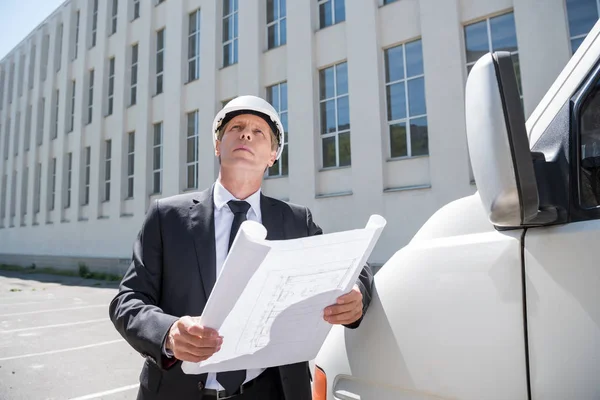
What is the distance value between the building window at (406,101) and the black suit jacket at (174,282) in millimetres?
8019

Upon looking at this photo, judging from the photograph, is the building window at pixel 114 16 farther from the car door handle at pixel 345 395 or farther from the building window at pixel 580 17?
the car door handle at pixel 345 395

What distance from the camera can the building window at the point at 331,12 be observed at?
10.5 m

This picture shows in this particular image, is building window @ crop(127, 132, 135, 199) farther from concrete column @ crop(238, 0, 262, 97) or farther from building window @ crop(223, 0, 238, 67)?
concrete column @ crop(238, 0, 262, 97)

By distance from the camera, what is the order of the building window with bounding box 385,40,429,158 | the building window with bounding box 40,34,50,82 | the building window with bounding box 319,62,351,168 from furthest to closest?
the building window with bounding box 40,34,50,82, the building window with bounding box 319,62,351,168, the building window with bounding box 385,40,429,158

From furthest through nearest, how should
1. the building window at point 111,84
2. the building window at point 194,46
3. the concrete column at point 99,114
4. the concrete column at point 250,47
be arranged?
the building window at point 111,84 → the concrete column at point 99,114 → the building window at point 194,46 → the concrete column at point 250,47

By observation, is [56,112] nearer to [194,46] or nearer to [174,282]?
[194,46]

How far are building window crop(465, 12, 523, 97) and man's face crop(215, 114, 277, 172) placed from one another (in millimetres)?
7470

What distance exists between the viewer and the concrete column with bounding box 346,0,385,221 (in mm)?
9211

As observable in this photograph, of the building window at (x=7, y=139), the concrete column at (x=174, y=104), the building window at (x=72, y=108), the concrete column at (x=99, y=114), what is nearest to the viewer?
the concrete column at (x=174, y=104)

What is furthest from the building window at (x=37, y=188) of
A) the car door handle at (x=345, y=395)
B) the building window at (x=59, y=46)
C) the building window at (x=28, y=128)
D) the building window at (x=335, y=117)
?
the car door handle at (x=345, y=395)

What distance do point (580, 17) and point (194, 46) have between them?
39.3 ft

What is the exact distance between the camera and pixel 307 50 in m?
10.8

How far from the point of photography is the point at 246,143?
153 cm

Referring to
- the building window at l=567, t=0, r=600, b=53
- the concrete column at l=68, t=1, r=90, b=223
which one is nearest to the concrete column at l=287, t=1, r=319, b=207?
the building window at l=567, t=0, r=600, b=53
